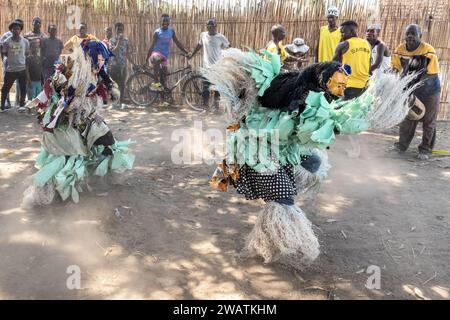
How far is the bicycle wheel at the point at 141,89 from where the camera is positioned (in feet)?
31.4

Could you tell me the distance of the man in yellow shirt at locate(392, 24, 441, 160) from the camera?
5977 mm

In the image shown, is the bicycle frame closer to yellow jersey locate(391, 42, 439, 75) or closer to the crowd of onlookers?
the crowd of onlookers

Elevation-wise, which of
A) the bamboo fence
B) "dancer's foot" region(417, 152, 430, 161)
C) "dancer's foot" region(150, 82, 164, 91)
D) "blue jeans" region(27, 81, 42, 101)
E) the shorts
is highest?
the bamboo fence

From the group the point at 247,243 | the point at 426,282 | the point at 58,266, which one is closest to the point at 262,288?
the point at 247,243

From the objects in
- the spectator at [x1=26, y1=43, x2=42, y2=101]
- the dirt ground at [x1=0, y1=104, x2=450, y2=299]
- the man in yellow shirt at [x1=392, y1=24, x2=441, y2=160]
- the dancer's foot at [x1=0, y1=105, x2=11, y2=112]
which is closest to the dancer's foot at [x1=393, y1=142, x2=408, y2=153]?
the man in yellow shirt at [x1=392, y1=24, x2=441, y2=160]

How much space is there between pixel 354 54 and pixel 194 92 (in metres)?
4.01

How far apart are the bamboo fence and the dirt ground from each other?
4015mm

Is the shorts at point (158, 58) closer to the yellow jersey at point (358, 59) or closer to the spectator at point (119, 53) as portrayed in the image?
the spectator at point (119, 53)

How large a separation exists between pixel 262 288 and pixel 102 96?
247 cm

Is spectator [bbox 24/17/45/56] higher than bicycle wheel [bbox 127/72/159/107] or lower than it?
higher

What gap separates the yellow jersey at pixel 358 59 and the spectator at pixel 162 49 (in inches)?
162

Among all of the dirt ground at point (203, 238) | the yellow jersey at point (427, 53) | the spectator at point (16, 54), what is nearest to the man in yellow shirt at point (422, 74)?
the yellow jersey at point (427, 53)

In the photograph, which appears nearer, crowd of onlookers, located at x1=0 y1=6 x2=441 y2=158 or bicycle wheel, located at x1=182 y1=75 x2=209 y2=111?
crowd of onlookers, located at x1=0 y1=6 x2=441 y2=158
